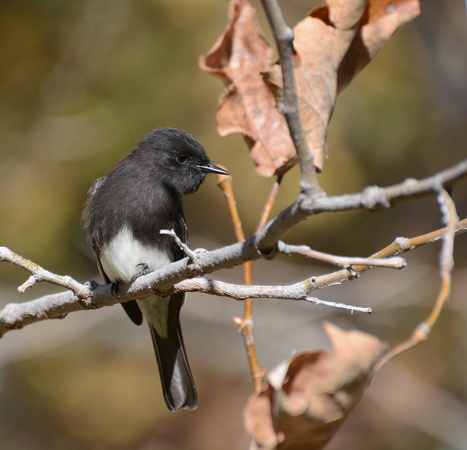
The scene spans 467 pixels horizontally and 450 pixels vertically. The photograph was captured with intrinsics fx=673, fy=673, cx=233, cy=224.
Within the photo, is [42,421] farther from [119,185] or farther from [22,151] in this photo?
Result: [119,185]

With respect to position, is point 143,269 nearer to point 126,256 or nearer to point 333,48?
point 126,256

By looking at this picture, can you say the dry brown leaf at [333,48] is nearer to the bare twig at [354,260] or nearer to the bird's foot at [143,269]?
the bare twig at [354,260]

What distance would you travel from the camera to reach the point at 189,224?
608 cm

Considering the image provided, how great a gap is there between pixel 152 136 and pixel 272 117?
58.9 inches

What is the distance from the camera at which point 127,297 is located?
7.16 feet

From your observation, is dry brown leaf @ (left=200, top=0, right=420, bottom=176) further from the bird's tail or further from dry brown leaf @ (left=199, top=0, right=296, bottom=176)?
the bird's tail

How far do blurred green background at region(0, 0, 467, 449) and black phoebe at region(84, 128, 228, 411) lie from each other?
2.37 meters

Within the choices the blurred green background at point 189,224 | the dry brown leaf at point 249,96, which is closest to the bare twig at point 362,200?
the dry brown leaf at point 249,96

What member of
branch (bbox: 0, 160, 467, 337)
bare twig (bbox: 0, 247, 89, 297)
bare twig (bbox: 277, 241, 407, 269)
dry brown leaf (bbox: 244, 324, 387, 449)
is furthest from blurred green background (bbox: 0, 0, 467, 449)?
bare twig (bbox: 277, 241, 407, 269)

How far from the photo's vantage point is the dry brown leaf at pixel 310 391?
1.31m

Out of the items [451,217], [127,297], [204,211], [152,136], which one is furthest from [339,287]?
[451,217]

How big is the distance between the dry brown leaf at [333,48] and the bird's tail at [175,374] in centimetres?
A: 188

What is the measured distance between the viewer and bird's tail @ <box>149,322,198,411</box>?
3326mm

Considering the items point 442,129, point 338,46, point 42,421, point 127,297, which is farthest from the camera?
point 442,129
